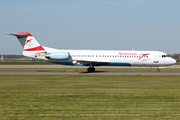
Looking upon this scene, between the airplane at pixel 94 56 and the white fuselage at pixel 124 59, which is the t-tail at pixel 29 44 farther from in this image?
the white fuselage at pixel 124 59

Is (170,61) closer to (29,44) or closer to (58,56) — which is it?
(58,56)

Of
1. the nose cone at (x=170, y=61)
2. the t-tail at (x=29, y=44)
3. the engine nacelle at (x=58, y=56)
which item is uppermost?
the t-tail at (x=29, y=44)

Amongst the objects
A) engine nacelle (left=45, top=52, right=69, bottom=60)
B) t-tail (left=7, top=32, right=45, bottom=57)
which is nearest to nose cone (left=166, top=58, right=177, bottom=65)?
engine nacelle (left=45, top=52, right=69, bottom=60)

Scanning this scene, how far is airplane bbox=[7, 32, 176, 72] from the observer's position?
123ft

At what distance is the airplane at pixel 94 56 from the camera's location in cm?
3759

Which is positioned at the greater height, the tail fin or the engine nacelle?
the tail fin

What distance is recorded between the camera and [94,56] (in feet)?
127

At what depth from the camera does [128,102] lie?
1129 centimetres

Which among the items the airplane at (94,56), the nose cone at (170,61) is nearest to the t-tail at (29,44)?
the airplane at (94,56)

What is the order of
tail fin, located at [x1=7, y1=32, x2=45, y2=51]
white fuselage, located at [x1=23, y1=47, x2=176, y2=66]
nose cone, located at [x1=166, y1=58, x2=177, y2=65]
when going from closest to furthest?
nose cone, located at [x1=166, y1=58, x2=177, y2=65] < white fuselage, located at [x1=23, y1=47, x2=176, y2=66] < tail fin, located at [x1=7, y1=32, x2=45, y2=51]

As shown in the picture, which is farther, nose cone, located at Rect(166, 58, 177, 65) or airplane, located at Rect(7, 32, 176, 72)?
airplane, located at Rect(7, 32, 176, 72)

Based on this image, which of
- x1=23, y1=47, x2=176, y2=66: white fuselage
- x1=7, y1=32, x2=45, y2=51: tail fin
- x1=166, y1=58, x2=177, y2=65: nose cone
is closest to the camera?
x1=166, y1=58, x2=177, y2=65: nose cone

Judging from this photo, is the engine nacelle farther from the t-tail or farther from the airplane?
the t-tail

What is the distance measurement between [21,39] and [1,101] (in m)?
29.4
